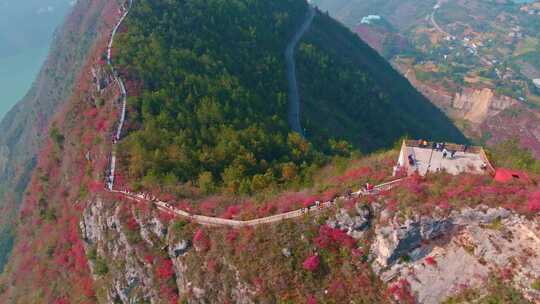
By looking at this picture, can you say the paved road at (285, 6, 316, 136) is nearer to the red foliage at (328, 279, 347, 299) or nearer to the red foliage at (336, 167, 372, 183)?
the red foliage at (336, 167, 372, 183)

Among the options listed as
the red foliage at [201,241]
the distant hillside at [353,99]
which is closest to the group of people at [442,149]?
the red foliage at [201,241]

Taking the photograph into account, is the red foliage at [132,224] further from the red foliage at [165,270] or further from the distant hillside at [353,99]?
the distant hillside at [353,99]

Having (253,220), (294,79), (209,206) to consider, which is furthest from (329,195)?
(294,79)

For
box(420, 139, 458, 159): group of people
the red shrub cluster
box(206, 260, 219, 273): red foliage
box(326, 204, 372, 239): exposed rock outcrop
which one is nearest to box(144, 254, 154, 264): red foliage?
box(206, 260, 219, 273): red foliage

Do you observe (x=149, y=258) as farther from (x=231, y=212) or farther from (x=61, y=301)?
(x=61, y=301)

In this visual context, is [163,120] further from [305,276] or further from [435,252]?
[435,252]

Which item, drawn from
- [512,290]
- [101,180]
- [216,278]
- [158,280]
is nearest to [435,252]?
[512,290]
